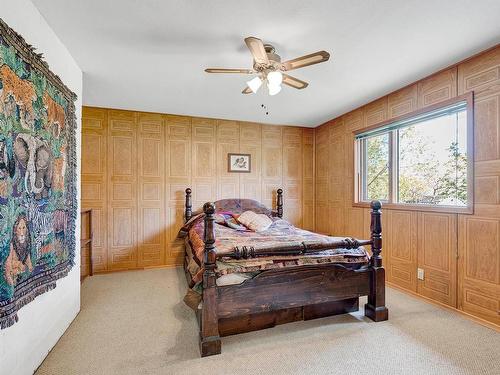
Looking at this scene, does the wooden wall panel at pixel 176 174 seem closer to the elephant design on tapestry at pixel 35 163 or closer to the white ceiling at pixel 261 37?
the white ceiling at pixel 261 37

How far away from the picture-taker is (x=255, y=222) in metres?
3.69

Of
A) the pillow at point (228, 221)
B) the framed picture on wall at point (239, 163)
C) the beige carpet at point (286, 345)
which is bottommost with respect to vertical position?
the beige carpet at point (286, 345)

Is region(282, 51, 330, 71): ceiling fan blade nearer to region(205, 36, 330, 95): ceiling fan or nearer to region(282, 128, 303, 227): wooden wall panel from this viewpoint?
region(205, 36, 330, 95): ceiling fan

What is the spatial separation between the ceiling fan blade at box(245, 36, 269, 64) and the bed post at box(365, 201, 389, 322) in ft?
5.35

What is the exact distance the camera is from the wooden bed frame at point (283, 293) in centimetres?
196

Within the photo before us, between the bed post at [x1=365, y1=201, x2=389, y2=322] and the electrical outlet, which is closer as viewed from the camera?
the bed post at [x1=365, y1=201, x2=389, y2=322]

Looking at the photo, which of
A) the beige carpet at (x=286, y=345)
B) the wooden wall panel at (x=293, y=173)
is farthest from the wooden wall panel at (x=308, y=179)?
the beige carpet at (x=286, y=345)

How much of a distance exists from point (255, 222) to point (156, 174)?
5.93 feet

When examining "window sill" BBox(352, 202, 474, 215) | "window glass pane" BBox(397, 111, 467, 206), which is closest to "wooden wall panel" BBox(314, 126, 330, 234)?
"window sill" BBox(352, 202, 474, 215)

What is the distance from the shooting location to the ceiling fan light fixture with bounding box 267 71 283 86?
2091mm

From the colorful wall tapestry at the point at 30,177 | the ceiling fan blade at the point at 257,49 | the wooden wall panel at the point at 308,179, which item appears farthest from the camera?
the wooden wall panel at the point at 308,179

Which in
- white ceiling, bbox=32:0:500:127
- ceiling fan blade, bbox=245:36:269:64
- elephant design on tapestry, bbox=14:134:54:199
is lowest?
elephant design on tapestry, bbox=14:134:54:199

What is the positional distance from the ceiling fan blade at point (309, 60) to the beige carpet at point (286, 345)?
86.8 inches

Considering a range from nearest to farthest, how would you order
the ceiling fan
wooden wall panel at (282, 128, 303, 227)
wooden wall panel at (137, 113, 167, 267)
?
the ceiling fan → wooden wall panel at (137, 113, 167, 267) → wooden wall panel at (282, 128, 303, 227)
